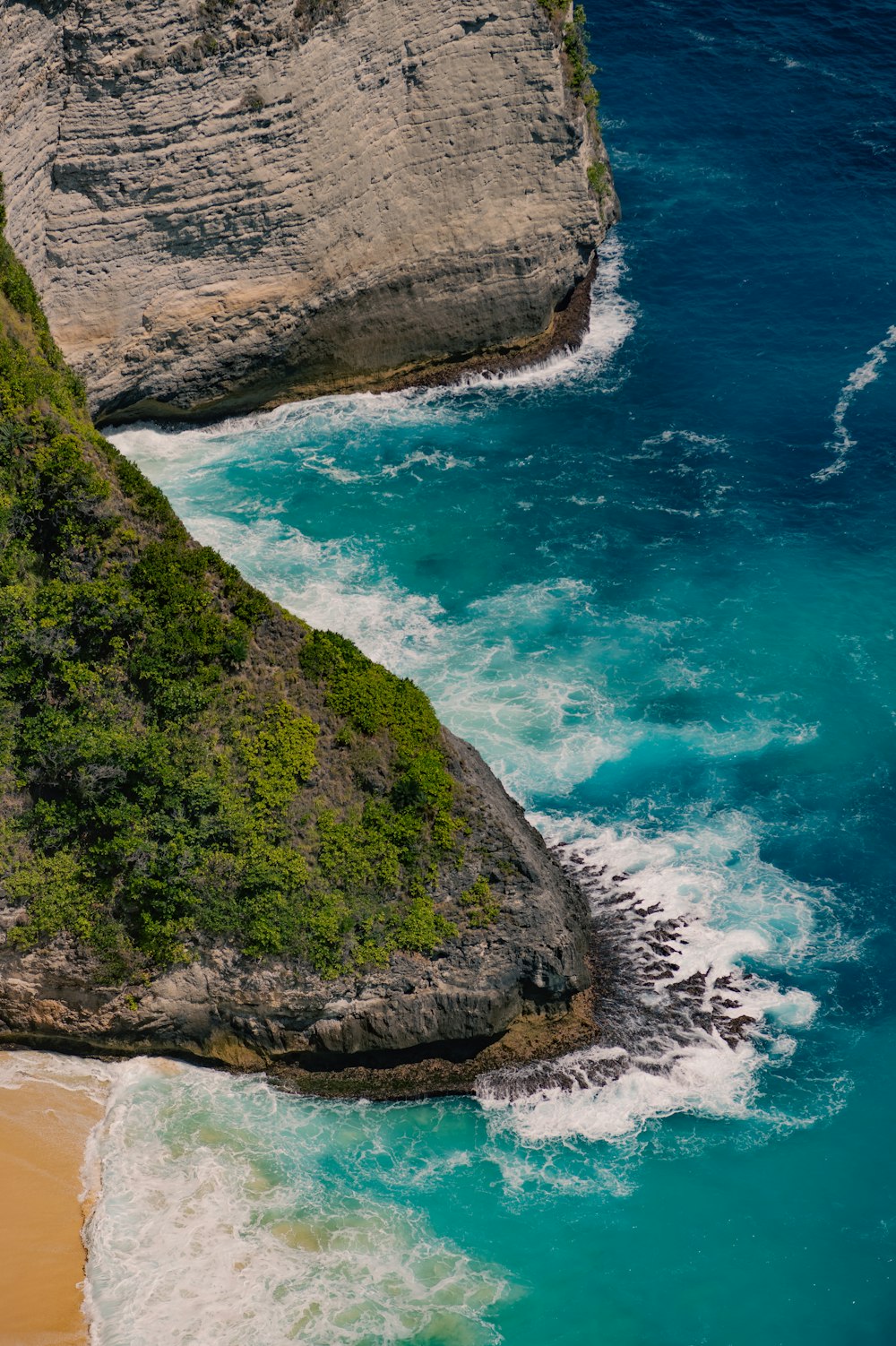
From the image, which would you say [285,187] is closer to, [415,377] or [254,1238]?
[415,377]

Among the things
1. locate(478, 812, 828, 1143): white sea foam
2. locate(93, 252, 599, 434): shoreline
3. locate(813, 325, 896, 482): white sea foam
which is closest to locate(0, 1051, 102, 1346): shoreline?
locate(478, 812, 828, 1143): white sea foam

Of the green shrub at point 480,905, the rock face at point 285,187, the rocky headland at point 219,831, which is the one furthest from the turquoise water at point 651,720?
the green shrub at point 480,905

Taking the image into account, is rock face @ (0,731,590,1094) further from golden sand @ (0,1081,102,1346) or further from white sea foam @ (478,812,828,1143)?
golden sand @ (0,1081,102,1346)

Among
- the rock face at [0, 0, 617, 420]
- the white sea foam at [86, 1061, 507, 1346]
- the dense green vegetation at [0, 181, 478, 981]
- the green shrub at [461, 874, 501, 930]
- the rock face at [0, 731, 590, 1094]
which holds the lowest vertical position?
the white sea foam at [86, 1061, 507, 1346]

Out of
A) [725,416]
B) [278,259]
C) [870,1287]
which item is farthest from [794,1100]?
[278,259]

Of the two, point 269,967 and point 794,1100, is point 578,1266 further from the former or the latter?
point 269,967

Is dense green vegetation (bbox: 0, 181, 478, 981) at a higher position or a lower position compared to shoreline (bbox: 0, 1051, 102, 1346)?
higher

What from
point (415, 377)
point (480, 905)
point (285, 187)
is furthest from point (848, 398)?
point (480, 905)
